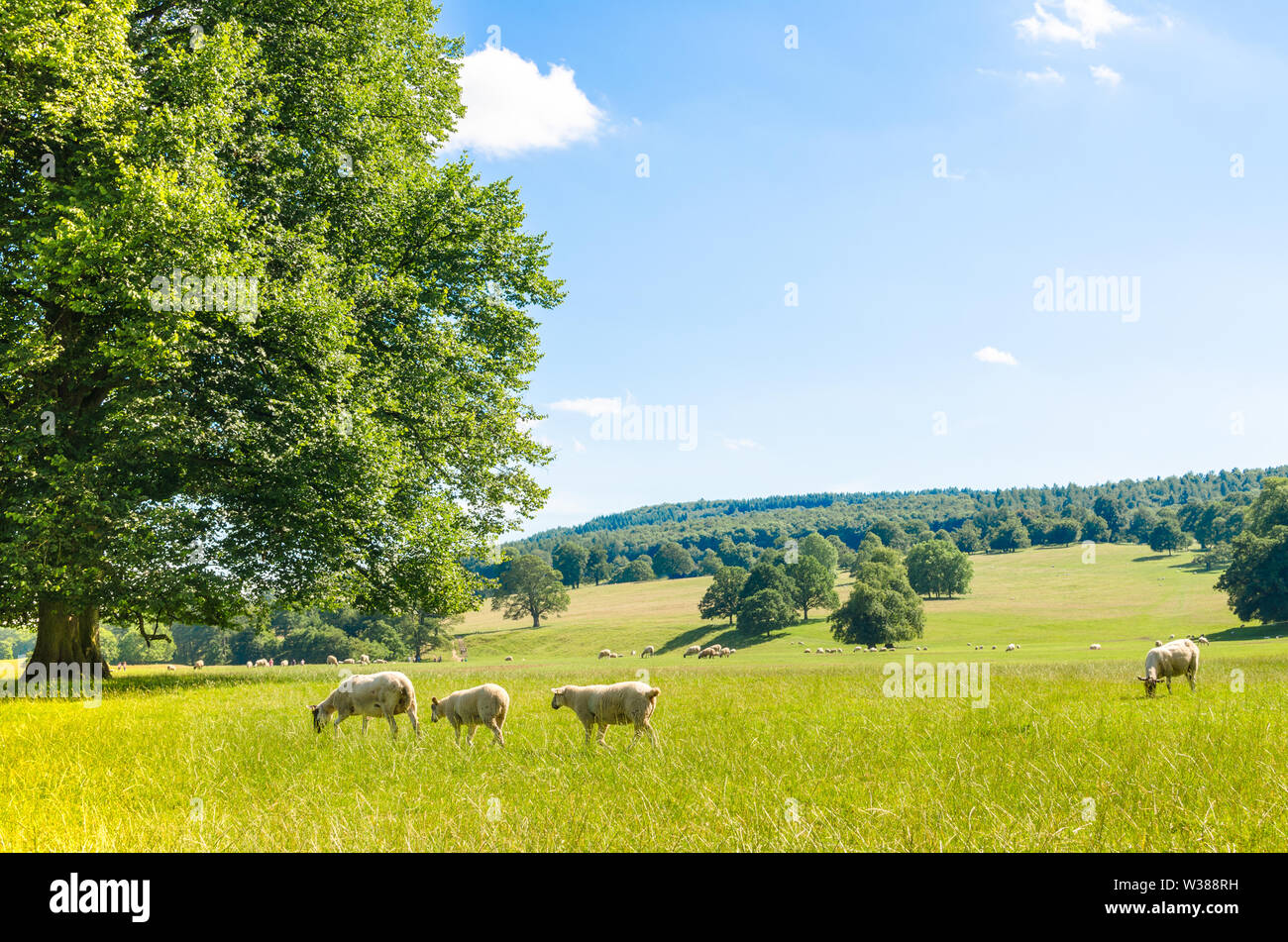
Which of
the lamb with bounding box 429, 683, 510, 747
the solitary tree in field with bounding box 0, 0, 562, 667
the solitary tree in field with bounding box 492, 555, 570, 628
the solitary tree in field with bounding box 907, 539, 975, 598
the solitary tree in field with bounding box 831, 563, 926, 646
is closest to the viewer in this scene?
the lamb with bounding box 429, 683, 510, 747

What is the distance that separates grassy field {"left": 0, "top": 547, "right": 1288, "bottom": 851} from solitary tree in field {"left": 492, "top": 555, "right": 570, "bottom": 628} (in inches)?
4155

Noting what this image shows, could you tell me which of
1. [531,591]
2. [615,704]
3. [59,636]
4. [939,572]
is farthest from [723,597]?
[615,704]

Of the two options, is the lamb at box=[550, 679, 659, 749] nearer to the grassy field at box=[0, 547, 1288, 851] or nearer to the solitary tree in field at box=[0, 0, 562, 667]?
the grassy field at box=[0, 547, 1288, 851]

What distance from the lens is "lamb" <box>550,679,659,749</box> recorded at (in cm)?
995

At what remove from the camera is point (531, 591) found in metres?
121

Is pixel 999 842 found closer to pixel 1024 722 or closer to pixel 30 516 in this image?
pixel 1024 722

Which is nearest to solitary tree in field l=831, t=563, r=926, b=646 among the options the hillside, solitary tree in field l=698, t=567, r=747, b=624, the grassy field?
the hillside

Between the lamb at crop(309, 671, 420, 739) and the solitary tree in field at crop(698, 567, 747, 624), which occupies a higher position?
the lamb at crop(309, 671, 420, 739)

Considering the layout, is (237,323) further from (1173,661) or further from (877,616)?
Answer: (877,616)

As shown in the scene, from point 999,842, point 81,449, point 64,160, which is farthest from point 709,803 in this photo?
point 64,160

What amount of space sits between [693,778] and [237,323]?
48.2 feet

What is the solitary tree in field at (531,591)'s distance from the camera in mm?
120250

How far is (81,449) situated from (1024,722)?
66.3 feet

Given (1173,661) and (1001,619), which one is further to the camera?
(1001,619)
